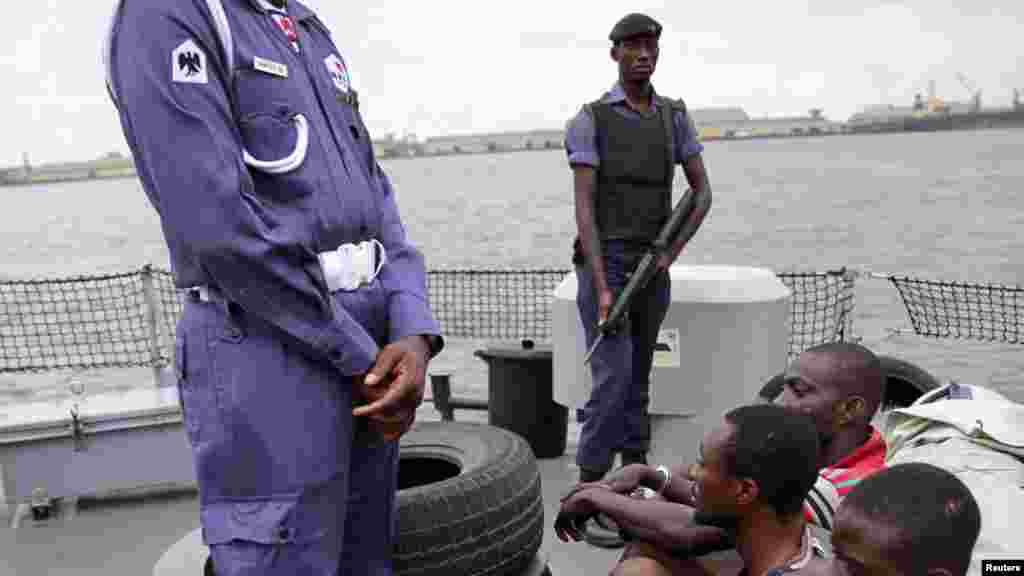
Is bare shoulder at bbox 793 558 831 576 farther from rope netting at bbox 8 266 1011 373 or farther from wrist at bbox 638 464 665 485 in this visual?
rope netting at bbox 8 266 1011 373

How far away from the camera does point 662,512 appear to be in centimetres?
223

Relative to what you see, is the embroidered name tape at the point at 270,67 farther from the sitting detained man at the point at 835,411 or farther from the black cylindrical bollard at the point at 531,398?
the black cylindrical bollard at the point at 531,398

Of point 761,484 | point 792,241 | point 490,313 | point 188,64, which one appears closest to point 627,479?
point 761,484

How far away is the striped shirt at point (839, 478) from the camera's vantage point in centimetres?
222

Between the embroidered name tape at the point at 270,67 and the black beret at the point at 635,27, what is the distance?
239 centimetres

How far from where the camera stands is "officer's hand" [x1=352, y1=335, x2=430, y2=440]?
1.83 meters

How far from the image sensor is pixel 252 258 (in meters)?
1.66

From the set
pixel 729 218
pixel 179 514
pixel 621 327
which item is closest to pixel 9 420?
pixel 179 514

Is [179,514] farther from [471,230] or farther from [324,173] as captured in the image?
[471,230]

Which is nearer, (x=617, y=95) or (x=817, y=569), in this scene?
(x=817, y=569)

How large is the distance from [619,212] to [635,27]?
0.79 m

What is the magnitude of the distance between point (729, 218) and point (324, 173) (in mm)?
31683

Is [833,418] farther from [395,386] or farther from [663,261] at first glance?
[663,261]

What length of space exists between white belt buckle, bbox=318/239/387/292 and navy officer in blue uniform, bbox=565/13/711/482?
2.12 m
